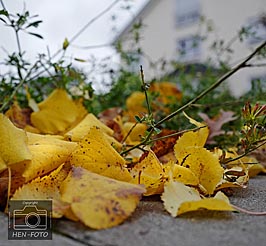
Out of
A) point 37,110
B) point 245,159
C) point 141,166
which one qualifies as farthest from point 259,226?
point 37,110

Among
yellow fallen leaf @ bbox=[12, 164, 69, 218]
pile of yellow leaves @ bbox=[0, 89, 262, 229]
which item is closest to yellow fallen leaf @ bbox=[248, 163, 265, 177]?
pile of yellow leaves @ bbox=[0, 89, 262, 229]

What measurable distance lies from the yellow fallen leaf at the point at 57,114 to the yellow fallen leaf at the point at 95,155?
0.96ft

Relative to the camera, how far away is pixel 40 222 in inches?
14.2

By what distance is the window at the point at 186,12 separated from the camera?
35.4 feet

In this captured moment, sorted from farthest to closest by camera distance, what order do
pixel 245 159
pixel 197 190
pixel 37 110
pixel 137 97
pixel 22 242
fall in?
1. pixel 137 97
2. pixel 37 110
3. pixel 245 159
4. pixel 197 190
5. pixel 22 242

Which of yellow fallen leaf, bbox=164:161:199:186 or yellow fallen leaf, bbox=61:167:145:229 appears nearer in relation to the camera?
yellow fallen leaf, bbox=61:167:145:229

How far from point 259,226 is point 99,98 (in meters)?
0.73

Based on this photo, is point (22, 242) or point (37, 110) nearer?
point (22, 242)

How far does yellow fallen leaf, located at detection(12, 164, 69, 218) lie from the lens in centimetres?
36

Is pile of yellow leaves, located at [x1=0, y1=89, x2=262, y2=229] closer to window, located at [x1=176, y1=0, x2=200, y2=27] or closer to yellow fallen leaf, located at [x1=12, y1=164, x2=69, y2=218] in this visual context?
yellow fallen leaf, located at [x1=12, y1=164, x2=69, y2=218]

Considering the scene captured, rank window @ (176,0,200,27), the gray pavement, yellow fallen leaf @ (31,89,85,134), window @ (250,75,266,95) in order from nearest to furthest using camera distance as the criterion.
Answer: the gray pavement
yellow fallen leaf @ (31,89,85,134)
window @ (250,75,266,95)
window @ (176,0,200,27)

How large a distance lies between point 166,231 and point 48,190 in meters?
0.14

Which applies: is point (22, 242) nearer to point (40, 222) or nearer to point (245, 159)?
point (40, 222)

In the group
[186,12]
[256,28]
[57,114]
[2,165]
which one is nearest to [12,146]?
[2,165]
